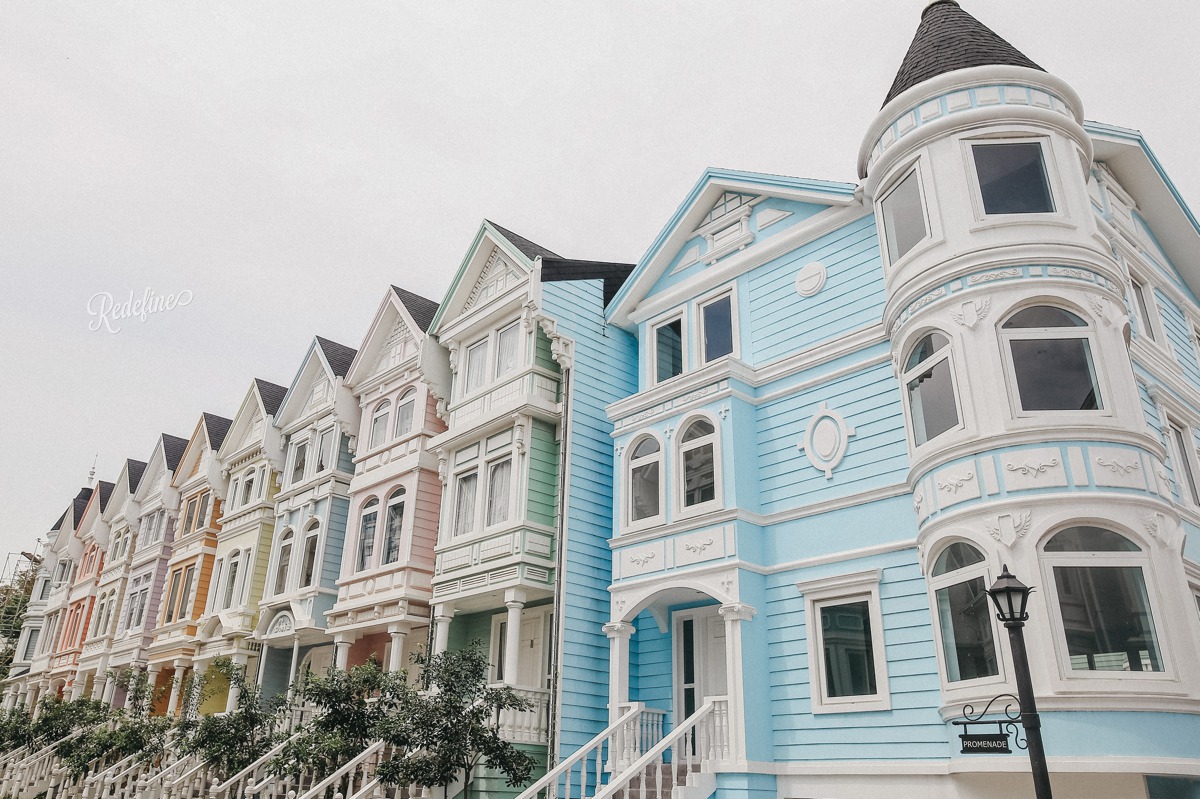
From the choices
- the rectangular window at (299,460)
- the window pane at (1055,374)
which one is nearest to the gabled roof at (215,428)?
the rectangular window at (299,460)

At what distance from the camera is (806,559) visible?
13219mm

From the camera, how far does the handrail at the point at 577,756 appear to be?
12.1m

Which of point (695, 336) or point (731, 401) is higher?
point (695, 336)

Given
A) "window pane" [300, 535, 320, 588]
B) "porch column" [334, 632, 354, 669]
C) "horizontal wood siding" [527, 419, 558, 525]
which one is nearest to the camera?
"horizontal wood siding" [527, 419, 558, 525]

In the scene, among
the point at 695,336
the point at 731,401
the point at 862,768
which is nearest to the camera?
the point at 862,768

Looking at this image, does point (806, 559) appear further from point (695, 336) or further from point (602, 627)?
point (695, 336)

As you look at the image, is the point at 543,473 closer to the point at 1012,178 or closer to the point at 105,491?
the point at 1012,178

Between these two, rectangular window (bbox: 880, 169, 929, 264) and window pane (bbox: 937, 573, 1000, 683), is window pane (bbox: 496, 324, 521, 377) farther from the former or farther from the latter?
window pane (bbox: 937, 573, 1000, 683)

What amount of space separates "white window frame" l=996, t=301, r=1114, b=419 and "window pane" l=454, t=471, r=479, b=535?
11.4 m

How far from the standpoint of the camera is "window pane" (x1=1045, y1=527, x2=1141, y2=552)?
384 inches

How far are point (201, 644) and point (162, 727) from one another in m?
5.93

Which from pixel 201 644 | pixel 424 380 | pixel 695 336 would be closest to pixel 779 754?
pixel 695 336

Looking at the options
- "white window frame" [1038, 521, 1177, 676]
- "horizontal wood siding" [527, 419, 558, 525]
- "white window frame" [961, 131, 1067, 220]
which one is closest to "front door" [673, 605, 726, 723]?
"horizontal wood siding" [527, 419, 558, 525]

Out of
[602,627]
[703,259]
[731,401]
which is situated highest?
[703,259]
